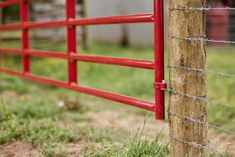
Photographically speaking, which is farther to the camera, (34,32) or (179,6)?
(34,32)

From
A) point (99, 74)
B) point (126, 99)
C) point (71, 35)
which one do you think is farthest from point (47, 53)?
point (99, 74)

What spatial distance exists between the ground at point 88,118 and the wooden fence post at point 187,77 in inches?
8.9

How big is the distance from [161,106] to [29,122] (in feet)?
5.15

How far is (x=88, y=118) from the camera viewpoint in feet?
17.0

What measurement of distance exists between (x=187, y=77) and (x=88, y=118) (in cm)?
239

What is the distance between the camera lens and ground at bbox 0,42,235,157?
3567 mm

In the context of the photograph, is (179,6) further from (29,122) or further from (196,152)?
(29,122)

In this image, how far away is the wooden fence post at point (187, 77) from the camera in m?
2.91

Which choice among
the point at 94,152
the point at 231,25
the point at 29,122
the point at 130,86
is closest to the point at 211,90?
the point at 130,86

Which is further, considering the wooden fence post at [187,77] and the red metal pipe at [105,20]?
the red metal pipe at [105,20]

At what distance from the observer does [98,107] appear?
5.95 metres

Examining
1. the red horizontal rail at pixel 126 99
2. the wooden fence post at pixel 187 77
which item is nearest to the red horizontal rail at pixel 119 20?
the wooden fence post at pixel 187 77

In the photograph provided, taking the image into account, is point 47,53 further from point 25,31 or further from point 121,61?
point 121,61

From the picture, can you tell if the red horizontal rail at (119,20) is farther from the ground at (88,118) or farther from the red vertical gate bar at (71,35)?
the ground at (88,118)
